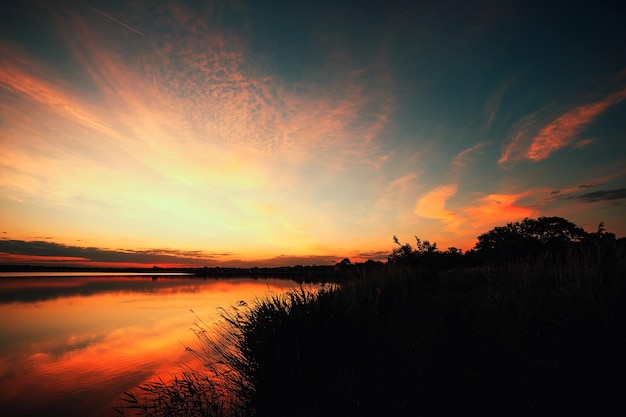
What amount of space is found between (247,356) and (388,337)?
2.81m

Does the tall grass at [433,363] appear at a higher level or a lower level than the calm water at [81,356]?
higher

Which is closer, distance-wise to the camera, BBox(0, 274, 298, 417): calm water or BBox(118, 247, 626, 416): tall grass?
BBox(118, 247, 626, 416): tall grass

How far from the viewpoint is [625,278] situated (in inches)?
223

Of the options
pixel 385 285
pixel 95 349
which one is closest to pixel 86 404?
pixel 95 349

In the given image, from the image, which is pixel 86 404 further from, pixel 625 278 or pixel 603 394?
pixel 625 278

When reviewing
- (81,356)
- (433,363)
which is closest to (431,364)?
(433,363)

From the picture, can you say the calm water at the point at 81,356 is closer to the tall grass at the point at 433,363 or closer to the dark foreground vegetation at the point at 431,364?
the dark foreground vegetation at the point at 431,364

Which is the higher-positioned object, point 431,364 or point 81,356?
point 431,364

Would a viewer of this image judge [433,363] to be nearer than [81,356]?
Yes

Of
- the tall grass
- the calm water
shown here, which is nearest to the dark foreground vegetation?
the tall grass

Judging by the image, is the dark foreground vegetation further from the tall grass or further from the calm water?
the calm water

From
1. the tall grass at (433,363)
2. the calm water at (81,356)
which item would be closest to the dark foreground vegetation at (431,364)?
the tall grass at (433,363)

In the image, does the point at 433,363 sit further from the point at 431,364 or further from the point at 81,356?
the point at 81,356

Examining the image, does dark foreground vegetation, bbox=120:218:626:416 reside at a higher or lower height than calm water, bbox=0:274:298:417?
higher
